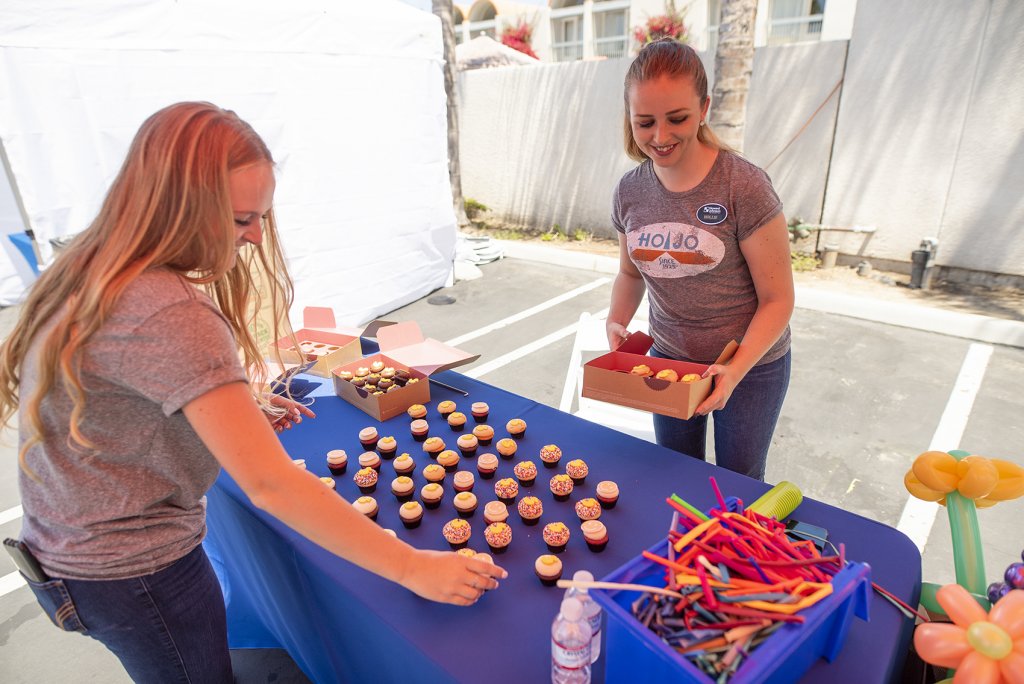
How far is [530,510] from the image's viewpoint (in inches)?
53.6

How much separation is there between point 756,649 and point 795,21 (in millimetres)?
11667

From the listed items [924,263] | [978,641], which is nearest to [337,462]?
[978,641]

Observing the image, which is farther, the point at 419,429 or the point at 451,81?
the point at 451,81

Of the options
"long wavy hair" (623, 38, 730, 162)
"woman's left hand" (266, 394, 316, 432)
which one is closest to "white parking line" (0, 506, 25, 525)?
"woman's left hand" (266, 394, 316, 432)

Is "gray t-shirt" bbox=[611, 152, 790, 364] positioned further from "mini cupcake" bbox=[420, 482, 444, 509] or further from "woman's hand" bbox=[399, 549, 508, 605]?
"woman's hand" bbox=[399, 549, 508, 605]

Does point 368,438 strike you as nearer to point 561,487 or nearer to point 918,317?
point 561,487

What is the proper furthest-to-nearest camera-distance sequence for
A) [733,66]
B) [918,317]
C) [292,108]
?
1. [733,66]
2. [918,317]
3. [292,108]

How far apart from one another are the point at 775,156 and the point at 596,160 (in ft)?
8.29

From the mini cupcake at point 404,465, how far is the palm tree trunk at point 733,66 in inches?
185

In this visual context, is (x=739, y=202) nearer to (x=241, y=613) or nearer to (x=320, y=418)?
(x=320, y=418)

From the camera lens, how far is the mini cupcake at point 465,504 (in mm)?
1399

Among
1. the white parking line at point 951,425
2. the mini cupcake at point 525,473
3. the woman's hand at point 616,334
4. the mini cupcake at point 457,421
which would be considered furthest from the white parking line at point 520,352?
the mini cupcake at point 525,473

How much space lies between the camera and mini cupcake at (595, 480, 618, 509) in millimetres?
1406

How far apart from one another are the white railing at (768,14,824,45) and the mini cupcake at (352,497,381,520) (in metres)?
10.9
